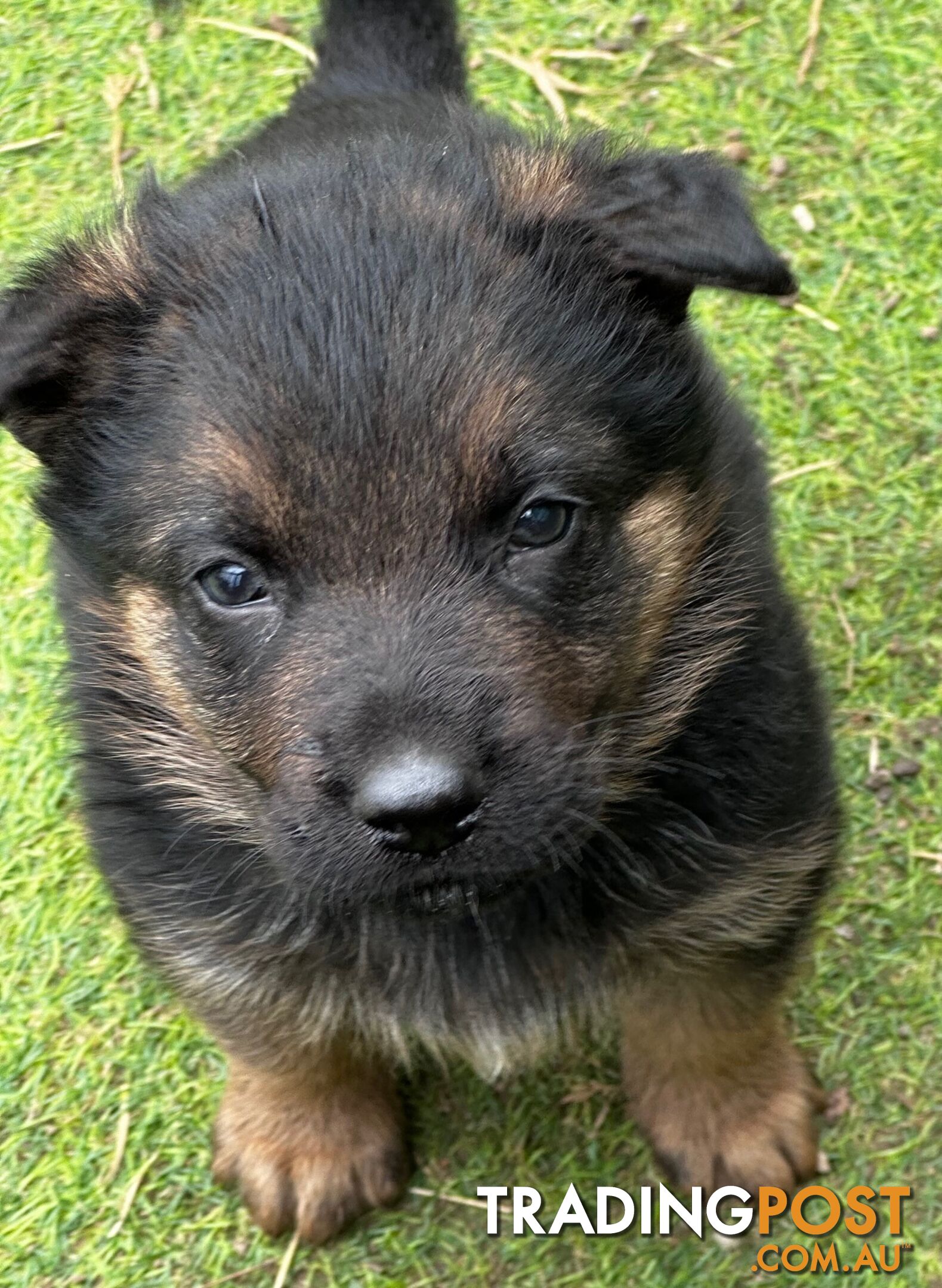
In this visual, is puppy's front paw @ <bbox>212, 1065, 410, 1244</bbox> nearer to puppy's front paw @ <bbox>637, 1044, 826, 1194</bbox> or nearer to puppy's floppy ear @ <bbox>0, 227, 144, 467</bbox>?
puppy's front paw @ <bbox>637, 1044, 826, 1194</bbox>

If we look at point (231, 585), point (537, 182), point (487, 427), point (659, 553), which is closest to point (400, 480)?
point (487, 427)

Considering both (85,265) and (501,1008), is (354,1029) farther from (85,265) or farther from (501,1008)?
(85,265)

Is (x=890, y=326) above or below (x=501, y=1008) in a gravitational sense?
above

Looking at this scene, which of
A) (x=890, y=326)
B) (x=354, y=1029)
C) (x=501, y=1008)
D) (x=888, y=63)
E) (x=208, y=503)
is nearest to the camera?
(x=208, y=503)

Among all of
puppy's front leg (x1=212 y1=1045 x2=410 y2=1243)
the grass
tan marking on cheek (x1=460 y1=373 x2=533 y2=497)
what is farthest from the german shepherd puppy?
the grass

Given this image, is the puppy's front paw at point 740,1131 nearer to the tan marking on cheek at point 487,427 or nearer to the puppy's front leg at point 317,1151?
the puppy's front leg at point 317,1151

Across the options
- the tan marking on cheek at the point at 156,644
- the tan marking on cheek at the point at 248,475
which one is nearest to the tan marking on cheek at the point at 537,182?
the tan marking on cheek at the point at 248,475

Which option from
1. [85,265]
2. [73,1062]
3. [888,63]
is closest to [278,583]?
[85,265]

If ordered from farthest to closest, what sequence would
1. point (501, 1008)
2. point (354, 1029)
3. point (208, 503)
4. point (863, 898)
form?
point (863, 898) < point (354, 1029) < point (501, 1008) < point (208, 503)
